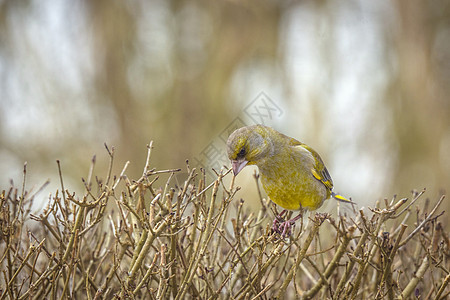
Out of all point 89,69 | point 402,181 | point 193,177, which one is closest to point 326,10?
point 402,181

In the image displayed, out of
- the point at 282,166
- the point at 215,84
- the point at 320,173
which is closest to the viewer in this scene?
the point at 282,166

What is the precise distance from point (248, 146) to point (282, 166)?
30 cm

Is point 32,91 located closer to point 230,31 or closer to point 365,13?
point 230,31

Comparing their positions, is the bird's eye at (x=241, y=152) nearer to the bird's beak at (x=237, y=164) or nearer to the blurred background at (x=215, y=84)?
the bird's beak at (x=237, y=164)

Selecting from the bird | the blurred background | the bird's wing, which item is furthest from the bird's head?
the blurred background

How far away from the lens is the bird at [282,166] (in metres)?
2.15

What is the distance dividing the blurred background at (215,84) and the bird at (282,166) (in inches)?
185

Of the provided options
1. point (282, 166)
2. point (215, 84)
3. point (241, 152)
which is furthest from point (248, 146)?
point (215, 84)

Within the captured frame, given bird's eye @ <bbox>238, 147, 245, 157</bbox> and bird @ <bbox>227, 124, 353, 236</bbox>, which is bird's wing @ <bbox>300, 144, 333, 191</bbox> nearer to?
bird @ <bbox>227, 124, 353, 236</bbox>

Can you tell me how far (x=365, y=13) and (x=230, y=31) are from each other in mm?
2379

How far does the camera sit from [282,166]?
2.38m

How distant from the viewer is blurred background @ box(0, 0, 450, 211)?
7.33 metres

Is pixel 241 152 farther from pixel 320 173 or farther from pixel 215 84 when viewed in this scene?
pixel 215 84

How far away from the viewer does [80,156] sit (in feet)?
28.2
